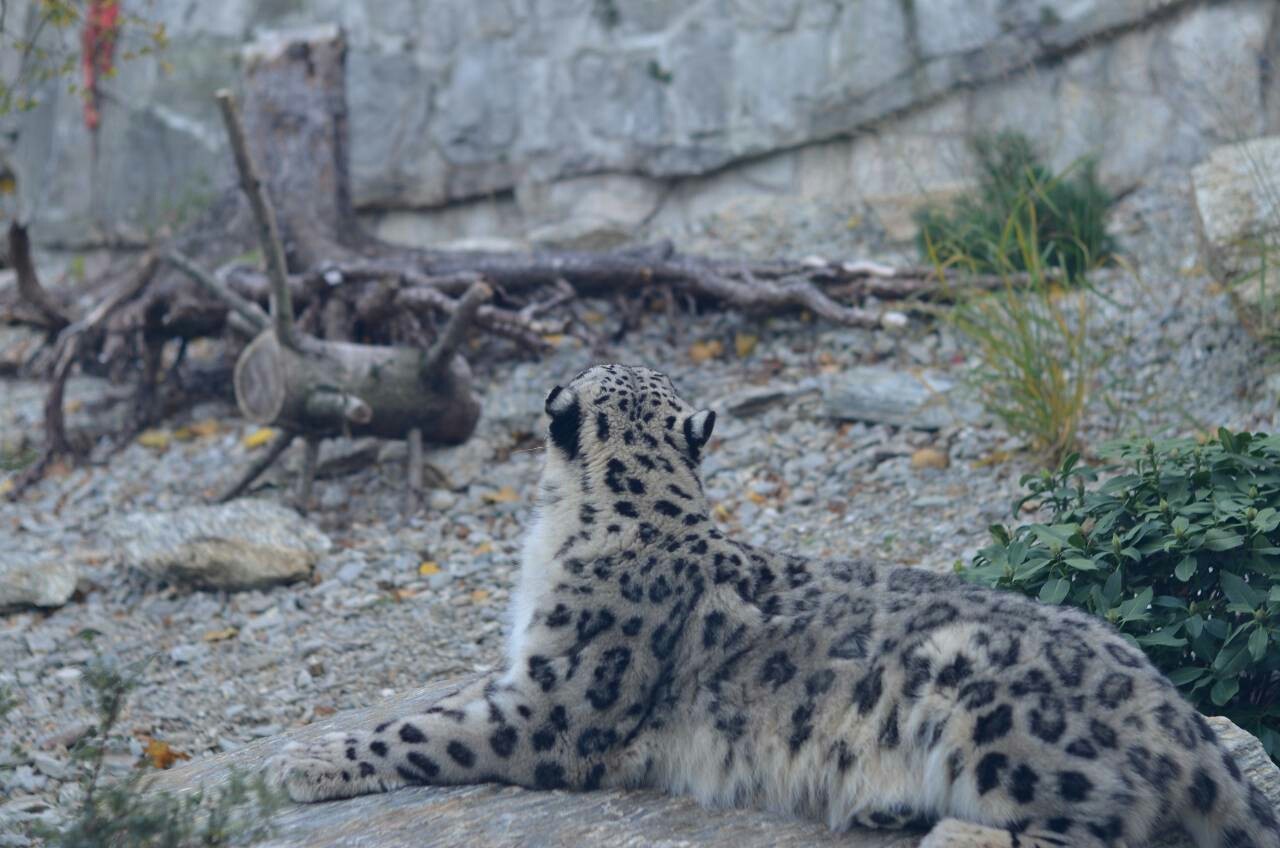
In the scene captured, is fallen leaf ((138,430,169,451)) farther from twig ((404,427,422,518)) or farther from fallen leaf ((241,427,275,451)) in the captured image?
twig ((404,427,422,518))

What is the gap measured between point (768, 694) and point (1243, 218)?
16.9 ft

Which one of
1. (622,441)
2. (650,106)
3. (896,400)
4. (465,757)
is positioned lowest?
(465,757)

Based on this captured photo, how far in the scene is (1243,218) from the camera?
7.40 meters

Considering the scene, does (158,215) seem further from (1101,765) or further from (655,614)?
(1101,765)

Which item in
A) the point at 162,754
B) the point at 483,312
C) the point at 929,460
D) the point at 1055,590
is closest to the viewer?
the point at 1055,590

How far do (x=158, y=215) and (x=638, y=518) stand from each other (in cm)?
1040

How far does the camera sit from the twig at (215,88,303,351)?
687 cm

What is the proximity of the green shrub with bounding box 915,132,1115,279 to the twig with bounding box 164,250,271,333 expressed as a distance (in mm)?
3887

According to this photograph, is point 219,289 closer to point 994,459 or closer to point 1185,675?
point 994,459

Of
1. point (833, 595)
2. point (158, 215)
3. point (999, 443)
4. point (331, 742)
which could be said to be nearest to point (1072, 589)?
point (833, 595)

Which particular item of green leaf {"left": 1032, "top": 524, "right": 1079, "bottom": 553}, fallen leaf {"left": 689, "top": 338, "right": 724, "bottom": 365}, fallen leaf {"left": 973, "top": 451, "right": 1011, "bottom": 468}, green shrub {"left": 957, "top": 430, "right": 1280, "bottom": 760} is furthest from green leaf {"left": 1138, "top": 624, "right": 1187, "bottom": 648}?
fallen leaf {"left": 689, "top": 338, "right": 724, "bottom": 365}

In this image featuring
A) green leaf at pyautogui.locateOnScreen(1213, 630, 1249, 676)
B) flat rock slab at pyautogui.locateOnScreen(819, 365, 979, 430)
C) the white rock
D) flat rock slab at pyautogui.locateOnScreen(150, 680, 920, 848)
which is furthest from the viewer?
flat rock slab at pyautogui.locateOnScreen(819, 365, 979, 430)

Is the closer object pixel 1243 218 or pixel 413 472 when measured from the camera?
pixel 1243 218

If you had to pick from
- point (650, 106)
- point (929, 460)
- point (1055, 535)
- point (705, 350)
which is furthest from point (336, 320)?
point (1055, 535)
